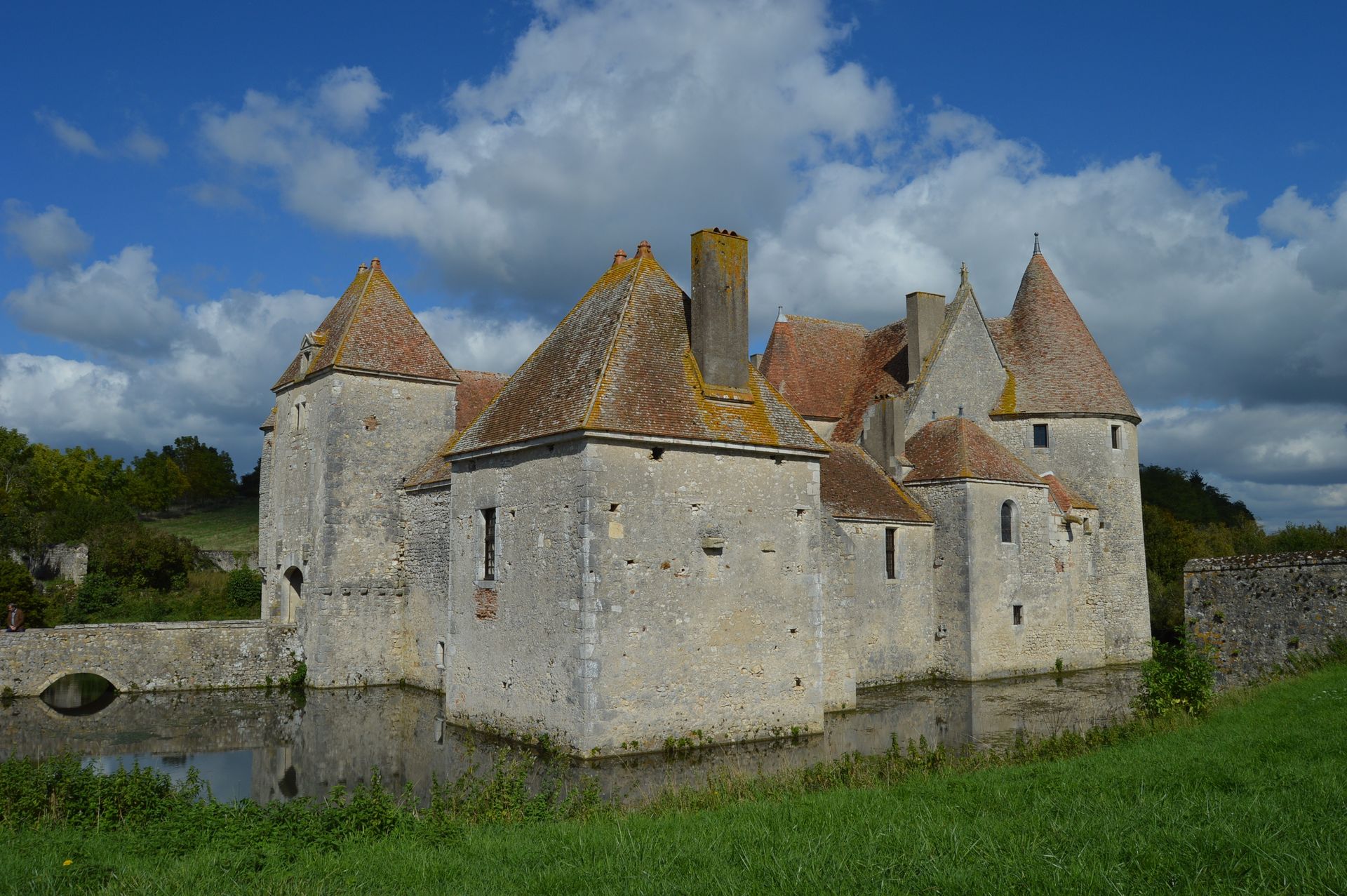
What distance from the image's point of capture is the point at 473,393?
28.3 m

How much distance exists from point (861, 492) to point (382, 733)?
42.3ft

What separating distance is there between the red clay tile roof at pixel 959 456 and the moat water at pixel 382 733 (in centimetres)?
539

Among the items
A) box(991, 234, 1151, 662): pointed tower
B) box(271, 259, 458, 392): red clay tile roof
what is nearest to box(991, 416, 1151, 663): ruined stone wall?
box(991, 234, 1151, 662): pointed tower

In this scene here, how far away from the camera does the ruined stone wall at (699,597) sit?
1523cm

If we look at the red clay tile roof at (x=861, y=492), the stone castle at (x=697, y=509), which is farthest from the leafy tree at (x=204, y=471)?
the red clay tile roof at (x=861, y=492)

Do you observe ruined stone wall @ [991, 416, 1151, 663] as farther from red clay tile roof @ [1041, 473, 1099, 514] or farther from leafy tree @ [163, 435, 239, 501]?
leafy tree @ [163, 435, 239, 501]

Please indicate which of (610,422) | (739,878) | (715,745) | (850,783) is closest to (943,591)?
(715,745)

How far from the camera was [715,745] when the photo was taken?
626 inches

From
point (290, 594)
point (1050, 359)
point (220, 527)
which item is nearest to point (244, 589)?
point (290, 594)

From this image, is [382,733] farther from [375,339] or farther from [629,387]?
[375,339]

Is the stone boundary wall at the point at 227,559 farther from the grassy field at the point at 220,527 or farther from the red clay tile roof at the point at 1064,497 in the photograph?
the red clay tile roof at the point at 1064,497

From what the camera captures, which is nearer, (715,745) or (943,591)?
(715,745)

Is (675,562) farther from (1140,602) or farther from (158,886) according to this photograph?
(1140,602)

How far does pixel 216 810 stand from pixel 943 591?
2007 centimetres
